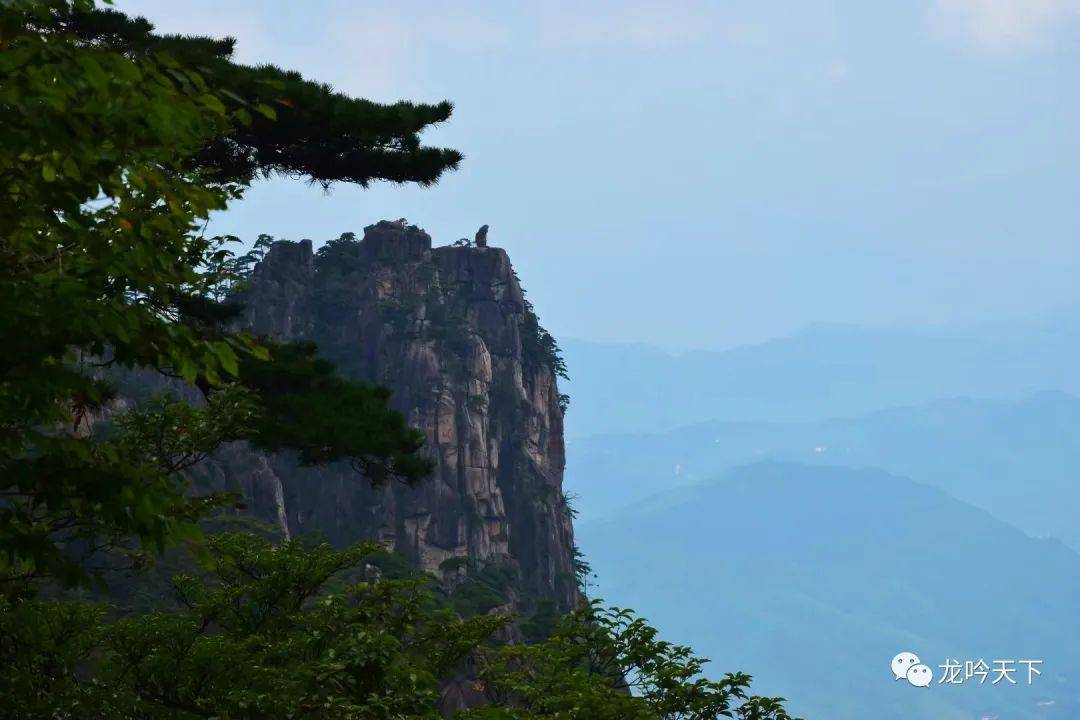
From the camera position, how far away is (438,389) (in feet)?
261

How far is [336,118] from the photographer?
19.5 metres

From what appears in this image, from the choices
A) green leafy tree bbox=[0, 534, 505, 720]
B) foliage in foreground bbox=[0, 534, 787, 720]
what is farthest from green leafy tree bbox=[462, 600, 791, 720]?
green leafy tree bbox=[0, 534, 505, 720]

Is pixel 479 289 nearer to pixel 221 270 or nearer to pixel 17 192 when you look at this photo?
pixel 221 270

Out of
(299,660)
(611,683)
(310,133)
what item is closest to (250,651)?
Result: (299,660)

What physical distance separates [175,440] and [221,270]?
2069 mm

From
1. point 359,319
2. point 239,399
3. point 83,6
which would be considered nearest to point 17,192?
point 83,6

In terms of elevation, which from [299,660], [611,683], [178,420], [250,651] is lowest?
[299,660]

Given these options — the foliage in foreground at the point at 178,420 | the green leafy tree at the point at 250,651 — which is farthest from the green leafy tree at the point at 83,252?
the green leafy tree at the point at 250,651

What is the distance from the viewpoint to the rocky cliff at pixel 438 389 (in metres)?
76.1

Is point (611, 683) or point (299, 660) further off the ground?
point (611, 683)

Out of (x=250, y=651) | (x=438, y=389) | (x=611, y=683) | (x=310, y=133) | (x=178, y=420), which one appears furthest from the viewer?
(x=438, y=389)

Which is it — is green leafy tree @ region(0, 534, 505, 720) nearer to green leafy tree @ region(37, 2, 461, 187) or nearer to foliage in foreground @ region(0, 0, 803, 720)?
foliage in foreground @ region(0, 0, 803, 720)

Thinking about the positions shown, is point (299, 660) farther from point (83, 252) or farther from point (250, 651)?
point (83, 252)

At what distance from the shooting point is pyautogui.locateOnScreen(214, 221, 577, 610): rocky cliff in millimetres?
76062
